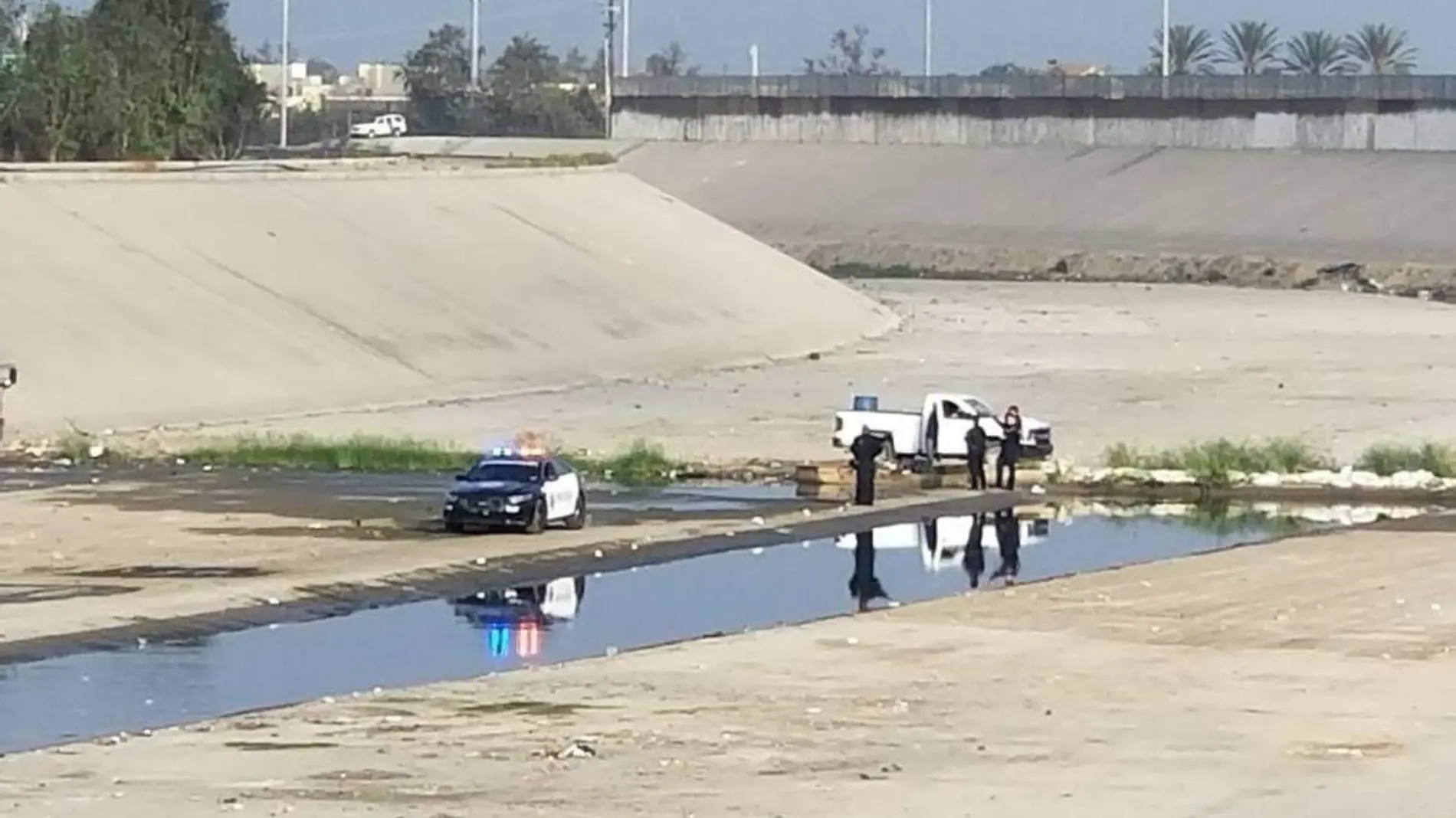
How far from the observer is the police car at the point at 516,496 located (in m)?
35.5

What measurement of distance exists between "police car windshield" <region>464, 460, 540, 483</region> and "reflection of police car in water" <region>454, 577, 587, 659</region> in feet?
11.1

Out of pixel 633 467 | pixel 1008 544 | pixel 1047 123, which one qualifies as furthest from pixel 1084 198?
pixel 1008 544

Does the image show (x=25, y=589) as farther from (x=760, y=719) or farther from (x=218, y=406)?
(x=218, y=406)

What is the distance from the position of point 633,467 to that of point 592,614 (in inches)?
585

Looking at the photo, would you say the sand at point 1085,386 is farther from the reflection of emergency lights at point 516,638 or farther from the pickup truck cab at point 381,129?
the pickup truck cab at point 381,129

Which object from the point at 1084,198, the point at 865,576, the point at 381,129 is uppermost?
the point at 381,129

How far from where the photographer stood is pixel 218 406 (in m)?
54.7

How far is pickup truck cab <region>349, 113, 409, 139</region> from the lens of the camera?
157562mm

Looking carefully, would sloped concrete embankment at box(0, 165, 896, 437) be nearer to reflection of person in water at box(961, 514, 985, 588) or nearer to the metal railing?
reflection of person in water at box(961, 514, 985, 588)

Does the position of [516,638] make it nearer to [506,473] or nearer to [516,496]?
[516,496]

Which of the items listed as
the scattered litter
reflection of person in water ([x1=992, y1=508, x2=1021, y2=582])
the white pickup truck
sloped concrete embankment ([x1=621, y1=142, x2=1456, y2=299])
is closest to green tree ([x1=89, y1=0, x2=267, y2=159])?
sloped concrete embankment ([x1=621, y1=142, x2=1456, y2=299])

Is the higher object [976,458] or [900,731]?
[900,731]

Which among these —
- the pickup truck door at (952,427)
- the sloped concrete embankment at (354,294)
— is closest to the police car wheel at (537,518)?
the pickup truck door at (952,427)

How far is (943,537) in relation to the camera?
37.5 meters
